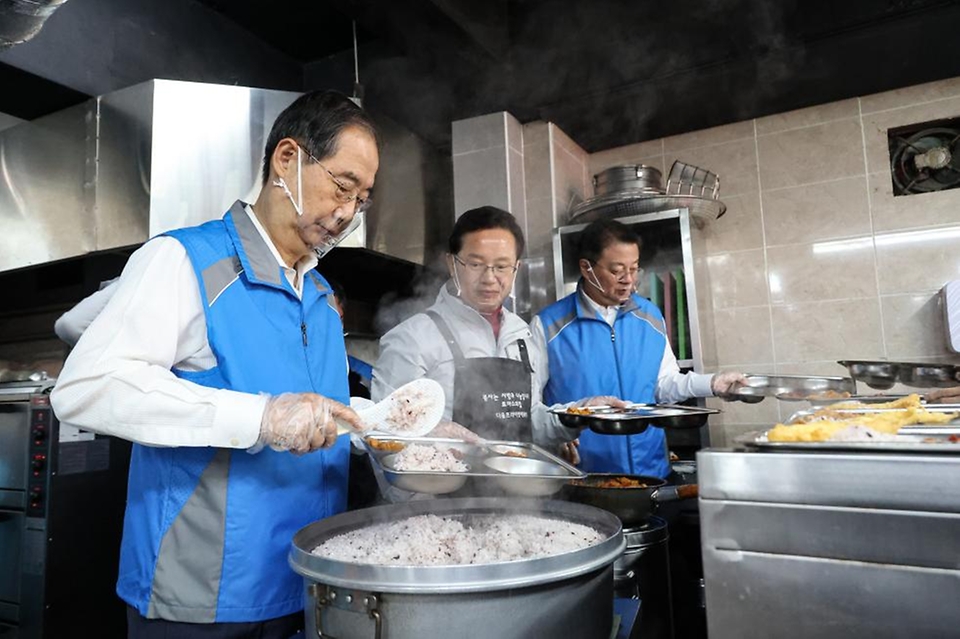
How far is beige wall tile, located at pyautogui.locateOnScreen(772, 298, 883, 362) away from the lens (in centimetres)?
346

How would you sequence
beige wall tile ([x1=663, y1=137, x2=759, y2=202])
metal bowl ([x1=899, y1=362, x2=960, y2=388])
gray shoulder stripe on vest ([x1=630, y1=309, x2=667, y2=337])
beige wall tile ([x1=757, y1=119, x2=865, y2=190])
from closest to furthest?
1. metal bowl ([x1=899, y1=362, x2=960, y2=388])
2. gray shoulder stripe on vest ([x1=630, y1=309, x2=667, y2=337])
3. beige wall tile ([x1=757, y1=119, x2=865, y2=190])
4. beige wall tile ([x1=663, y1=137, x2=759, y2=202])

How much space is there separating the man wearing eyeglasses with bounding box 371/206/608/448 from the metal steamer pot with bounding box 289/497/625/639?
117cm

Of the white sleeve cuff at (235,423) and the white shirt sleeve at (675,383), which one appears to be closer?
the white sleeve cuff at (235,423)

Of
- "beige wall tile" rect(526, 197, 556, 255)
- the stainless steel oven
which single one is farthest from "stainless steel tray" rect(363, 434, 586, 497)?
the stainless steel oven

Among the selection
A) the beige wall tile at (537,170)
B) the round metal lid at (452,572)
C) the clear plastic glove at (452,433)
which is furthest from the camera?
the beige wall tile at (537,170)

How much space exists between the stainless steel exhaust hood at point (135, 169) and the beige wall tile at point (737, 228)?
→ 77.2 inches

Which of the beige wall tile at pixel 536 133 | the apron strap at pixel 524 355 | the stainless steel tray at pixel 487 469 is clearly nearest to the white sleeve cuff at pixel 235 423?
the stainless steel tray at pixel 487 469

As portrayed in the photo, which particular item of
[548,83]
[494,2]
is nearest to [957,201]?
[548,83]

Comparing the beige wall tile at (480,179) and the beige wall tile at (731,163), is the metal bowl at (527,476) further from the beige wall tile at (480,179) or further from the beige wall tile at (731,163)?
the beige wall tile at (731,163)

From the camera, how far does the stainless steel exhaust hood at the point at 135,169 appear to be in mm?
3330

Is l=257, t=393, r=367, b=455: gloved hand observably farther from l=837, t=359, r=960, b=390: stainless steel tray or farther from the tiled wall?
the tiled wall

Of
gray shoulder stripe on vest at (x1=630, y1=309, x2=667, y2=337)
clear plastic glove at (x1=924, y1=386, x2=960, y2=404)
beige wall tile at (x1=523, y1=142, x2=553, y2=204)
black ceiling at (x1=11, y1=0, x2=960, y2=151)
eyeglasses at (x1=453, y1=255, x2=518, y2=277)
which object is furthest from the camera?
beige wall tile at (x1=523, y1=142, x2=553, y2=204)

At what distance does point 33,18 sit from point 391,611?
2.47 metres

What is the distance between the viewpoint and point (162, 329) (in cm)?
128
